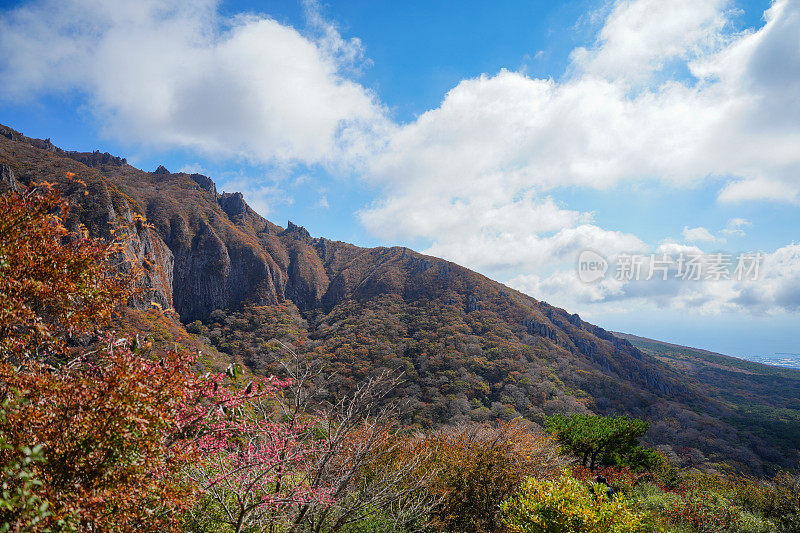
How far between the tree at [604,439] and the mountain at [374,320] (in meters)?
23.4

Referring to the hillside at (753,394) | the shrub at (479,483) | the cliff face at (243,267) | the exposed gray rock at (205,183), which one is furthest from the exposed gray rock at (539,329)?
the exposed gray rock at (205,183)

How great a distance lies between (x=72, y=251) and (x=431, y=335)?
208 feet

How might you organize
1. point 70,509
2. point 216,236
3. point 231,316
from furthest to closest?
point 216,236 → point 231,316 → point 70,509

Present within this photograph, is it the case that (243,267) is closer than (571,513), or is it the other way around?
(571,513)

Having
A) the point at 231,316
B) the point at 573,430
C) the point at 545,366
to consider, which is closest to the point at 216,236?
the point at 231,316

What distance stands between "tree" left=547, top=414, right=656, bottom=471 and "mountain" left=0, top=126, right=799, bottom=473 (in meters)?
23.4

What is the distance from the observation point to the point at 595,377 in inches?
2421

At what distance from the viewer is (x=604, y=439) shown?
1964 cm

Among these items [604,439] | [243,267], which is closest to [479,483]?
[604,439]

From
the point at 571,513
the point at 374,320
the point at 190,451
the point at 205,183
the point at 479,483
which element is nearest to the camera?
the point at 190,451

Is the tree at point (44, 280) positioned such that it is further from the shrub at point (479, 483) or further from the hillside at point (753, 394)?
the hillside at point (753, 394)

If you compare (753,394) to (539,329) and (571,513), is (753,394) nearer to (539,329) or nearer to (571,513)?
(539,329)

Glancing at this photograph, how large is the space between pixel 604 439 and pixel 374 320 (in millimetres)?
58551

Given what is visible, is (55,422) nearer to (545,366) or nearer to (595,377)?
(545,366)
